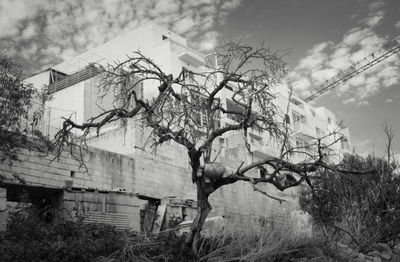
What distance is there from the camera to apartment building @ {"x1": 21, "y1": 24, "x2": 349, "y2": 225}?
21620 mm

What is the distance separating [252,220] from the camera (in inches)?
454

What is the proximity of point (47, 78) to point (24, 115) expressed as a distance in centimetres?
2245

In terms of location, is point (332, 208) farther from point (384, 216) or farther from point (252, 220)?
point (252, 220)

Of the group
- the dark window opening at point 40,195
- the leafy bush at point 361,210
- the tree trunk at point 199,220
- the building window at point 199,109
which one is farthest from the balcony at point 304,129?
the tree trunk at point 199,220

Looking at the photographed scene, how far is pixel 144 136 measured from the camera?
23.3 m

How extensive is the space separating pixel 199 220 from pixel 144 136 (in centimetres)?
1405

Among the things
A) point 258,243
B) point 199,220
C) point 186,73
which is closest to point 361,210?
point 258,243

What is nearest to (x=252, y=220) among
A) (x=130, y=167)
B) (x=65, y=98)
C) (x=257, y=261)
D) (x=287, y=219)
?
(x=287, y=219)

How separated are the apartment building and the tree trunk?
1.78 m

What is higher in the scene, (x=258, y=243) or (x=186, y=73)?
(x=186, y=73)

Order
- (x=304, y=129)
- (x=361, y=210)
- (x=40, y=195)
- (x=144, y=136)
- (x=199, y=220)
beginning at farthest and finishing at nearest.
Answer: (x=304, y=129), (x=144, y=136), (x=40, y=195), (x=361, y=210), (x=199, y=220)

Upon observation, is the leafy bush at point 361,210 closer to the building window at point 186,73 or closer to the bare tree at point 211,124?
the bare tree at point 211,124

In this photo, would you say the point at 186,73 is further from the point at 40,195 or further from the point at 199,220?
the point at 40,195

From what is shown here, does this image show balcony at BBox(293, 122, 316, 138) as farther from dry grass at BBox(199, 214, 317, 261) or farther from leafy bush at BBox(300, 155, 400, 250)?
dry grass at BBox(199, 214, 317, 261)
